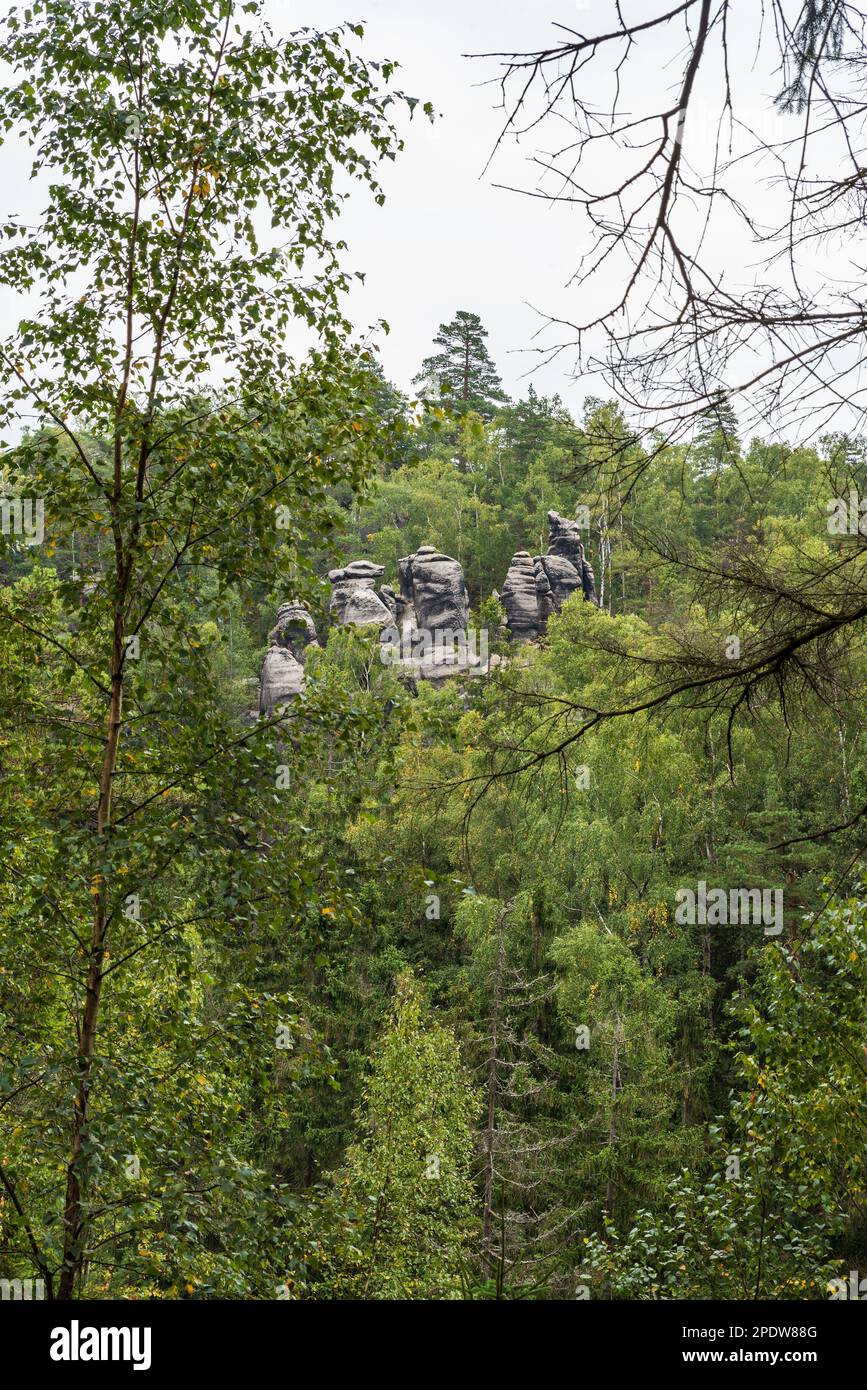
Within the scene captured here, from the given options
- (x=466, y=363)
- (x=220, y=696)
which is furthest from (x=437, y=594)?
(x=220, y=696)

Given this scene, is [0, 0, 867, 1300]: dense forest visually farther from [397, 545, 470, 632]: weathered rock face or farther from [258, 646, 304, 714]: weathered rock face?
[397, 545, 470, 632]: weathered rock face

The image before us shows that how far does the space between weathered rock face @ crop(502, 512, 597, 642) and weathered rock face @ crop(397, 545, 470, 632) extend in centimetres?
175

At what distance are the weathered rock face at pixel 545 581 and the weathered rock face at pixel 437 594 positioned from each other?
1747 mm

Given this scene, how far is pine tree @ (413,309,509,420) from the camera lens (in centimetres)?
6150

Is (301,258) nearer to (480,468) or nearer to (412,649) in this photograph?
(412,649)

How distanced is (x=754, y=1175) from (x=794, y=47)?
7.50 m

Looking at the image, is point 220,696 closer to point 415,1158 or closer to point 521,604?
point 415,1158

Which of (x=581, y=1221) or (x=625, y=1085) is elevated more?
(x=625, y=1085)

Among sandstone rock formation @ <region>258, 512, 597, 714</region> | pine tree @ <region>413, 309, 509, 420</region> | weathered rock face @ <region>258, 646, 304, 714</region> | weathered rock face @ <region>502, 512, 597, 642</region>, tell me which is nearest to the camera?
weathered rock face @ <region>258, 646, 304, 714</region>

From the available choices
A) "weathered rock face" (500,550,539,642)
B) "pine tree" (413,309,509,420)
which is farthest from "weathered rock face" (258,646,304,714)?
"pine tree" (413,309,509,420)

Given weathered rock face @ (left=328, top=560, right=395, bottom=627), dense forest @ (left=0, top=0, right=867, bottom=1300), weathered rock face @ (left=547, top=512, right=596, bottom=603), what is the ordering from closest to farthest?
dense forest @ (left=0, top=0, right=867, bottom=1300) < weathered rock face @ (left=328, top=560, right=395, bottom=627) < weathered rock face @ (left=547, top=512, right=596, bottom=603)

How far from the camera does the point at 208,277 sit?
515 centimetres

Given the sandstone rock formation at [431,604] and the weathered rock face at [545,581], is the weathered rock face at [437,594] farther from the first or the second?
the weathered rock face at [545,581]

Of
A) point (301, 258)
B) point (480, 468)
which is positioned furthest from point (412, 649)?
point (301, 258)
